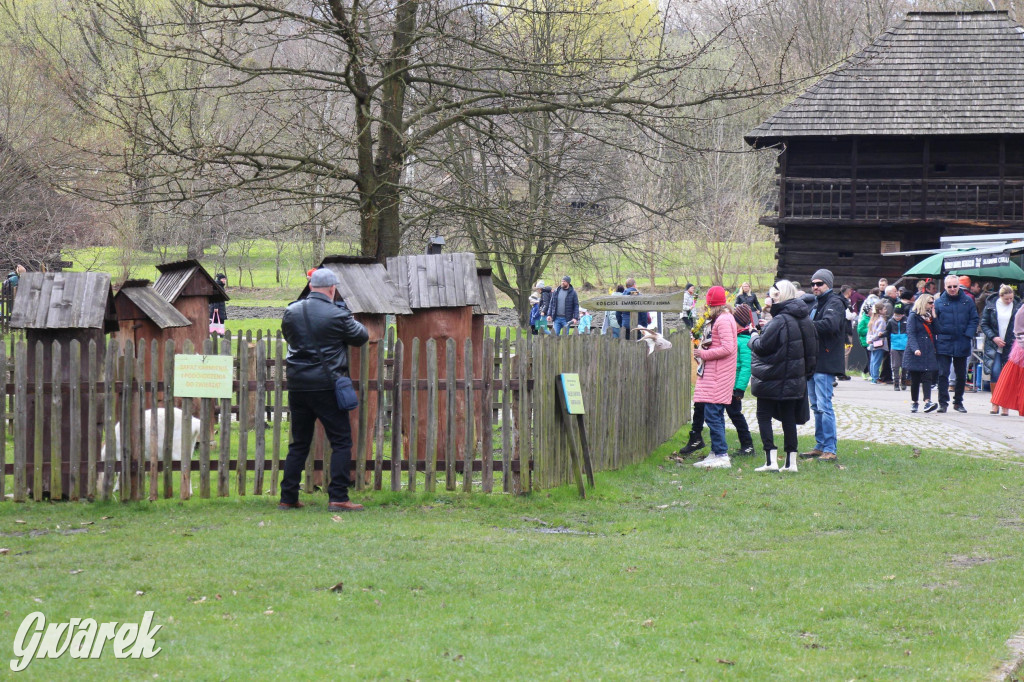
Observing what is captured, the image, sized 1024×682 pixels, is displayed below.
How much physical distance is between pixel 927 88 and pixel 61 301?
31.6 metres

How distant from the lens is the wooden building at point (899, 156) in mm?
33469

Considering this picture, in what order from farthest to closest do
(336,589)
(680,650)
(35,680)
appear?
(336,589)
(680,650)
(35,680)

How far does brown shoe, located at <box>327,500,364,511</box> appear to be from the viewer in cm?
861

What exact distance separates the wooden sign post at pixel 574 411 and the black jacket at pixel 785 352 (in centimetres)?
258

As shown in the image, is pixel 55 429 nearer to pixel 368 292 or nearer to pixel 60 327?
pixel 60 327

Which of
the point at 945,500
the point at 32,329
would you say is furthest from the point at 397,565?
the point at 945,500


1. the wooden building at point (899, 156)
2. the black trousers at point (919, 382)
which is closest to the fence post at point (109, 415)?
the black trousers at point (919, 382)

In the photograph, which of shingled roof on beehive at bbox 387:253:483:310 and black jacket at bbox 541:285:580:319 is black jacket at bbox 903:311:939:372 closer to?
shingled roof on beehive at bbox 387:253:483:310

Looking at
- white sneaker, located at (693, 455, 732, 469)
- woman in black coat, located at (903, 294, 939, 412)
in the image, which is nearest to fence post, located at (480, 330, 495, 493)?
white sneaker, located at (693, 455, 732, 469)

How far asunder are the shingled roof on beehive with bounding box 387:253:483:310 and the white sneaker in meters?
2.89

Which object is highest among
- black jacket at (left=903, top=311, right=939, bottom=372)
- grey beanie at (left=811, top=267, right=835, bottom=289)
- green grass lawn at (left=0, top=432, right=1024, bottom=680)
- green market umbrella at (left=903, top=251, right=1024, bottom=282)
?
green market umbrella at (left=903, top=251, right=1024, bottom=282)

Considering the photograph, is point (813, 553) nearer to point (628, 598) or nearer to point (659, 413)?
point (628, 598)

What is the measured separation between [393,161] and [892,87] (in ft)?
88.8

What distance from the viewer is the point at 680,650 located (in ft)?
17.1
